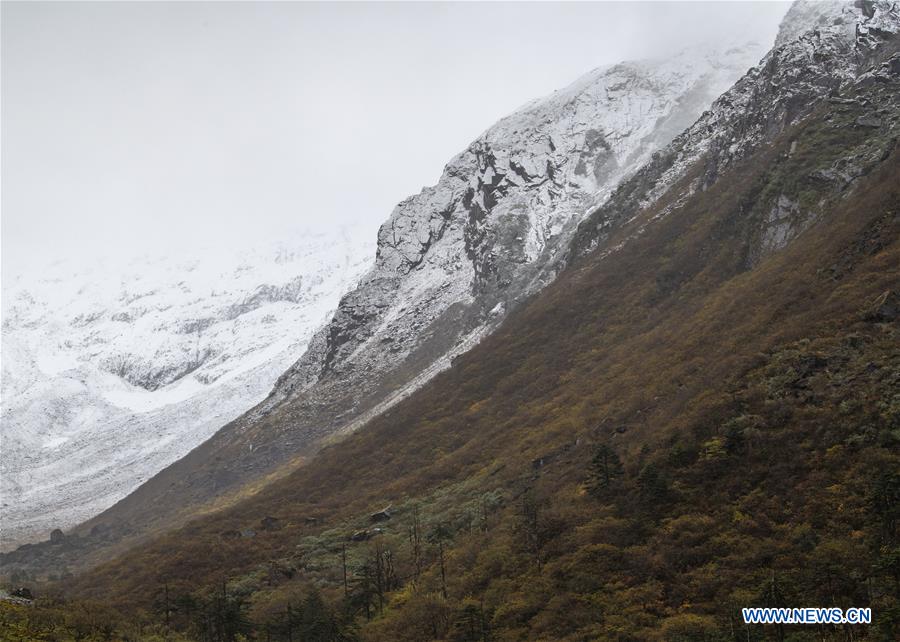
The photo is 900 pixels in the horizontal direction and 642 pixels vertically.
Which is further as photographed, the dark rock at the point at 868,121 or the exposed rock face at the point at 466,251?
the exposed rock face at the point at 466,251

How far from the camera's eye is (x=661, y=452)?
3944 cm

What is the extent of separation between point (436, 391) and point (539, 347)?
1422 centimetres

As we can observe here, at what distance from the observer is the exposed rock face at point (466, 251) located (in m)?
123

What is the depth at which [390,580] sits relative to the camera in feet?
152

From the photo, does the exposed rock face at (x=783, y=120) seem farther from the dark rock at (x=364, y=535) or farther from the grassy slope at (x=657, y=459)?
the dark rock at (x=364, y=535)

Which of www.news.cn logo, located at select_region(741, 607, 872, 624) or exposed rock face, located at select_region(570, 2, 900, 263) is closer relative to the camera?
www.news.cn logo, located at select_region(741, 607, 872, 624)

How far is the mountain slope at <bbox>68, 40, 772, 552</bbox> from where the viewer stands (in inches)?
4798

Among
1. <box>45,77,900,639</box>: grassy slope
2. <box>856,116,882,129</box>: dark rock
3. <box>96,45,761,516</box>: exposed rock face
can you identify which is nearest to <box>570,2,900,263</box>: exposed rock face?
<box>856,116,882,129</box>: dark rock

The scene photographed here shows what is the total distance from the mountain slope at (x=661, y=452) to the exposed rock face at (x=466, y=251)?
30429 mm

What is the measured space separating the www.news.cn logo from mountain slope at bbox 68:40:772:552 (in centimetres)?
8432

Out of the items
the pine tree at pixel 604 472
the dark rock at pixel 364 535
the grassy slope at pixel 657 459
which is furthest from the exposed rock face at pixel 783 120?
the dark rock at pixel 364 535

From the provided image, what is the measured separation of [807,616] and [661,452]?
14.9 metres

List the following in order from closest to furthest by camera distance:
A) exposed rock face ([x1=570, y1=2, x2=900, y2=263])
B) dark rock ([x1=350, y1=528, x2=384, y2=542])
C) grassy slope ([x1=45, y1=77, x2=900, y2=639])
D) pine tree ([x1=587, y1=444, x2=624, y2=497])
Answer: grassy slope ([x1=45, y1=77, x2=900, y2=639]) → pine tree ([x1=587, y1=444, x2=624, y2=497]) → dark rock ([x1=350, y1=528, x2=384, y2=542]) → exposed rock face ([x1=570, y1=2, x2=900, y2=263])

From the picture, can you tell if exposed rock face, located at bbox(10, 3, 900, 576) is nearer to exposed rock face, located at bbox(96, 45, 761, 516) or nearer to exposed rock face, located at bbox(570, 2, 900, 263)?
exposed rock face, located at bbox(570, 2, 900, 263)
